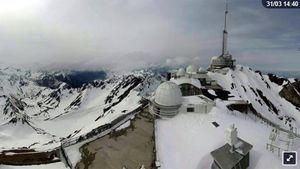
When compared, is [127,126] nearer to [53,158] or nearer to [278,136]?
[53,158]

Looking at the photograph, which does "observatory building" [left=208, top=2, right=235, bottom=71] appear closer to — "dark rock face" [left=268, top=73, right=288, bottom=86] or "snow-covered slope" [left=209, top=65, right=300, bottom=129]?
"snow-covered slope" [left=209, top=65, right=300, bottom=129]

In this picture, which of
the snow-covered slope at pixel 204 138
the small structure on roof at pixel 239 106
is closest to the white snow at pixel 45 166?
the snow-covered slope at pixel 204 138

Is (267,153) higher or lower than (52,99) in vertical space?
higher

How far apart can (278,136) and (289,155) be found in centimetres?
793

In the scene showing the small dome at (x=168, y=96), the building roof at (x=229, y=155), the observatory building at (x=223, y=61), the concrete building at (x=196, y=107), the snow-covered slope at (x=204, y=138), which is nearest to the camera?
the building roof at (x=229, y=155)

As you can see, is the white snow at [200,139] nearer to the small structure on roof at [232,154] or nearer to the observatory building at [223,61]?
the small structure on roof at [232,154]

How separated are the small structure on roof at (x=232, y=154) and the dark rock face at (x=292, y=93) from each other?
154 feet

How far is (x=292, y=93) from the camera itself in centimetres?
6950

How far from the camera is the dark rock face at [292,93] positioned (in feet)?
222

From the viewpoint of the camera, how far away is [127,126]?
106 ft

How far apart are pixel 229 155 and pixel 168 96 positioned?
984 centimetres

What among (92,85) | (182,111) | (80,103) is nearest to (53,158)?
(182,111)

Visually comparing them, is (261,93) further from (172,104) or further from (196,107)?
(172,104)

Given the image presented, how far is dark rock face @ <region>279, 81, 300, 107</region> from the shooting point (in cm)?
6775
